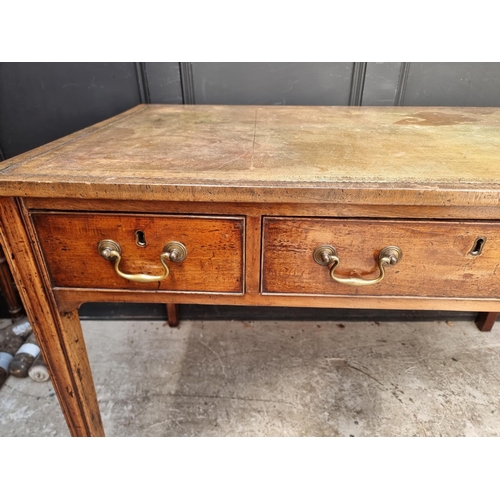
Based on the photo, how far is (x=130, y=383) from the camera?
1.44 m

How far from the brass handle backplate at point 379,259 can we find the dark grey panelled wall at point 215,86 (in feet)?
3.13

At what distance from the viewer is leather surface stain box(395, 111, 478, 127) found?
1066 mm

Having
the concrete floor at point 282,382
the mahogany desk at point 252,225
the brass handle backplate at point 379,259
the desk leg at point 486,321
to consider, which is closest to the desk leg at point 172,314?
the concrete floor at point 282,382

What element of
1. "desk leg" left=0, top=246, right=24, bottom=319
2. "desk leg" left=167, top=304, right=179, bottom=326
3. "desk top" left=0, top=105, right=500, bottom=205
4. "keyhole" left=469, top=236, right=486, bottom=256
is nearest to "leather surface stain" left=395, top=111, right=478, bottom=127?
"desk top" left=0, top=105, right=500, bottom=205

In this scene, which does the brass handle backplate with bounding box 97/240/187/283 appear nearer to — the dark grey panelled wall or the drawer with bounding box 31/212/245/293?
the drawer with bounding box 31/212/245/293

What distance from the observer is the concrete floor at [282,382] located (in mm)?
1277

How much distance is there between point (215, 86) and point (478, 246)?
1.14 m

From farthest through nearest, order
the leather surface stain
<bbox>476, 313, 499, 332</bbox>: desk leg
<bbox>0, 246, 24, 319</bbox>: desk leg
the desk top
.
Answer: <bbox>476, 313, 499, 332</bbox>: desk leg, <bbox>0, 246, 24, 319</bbox>: desk leg, the leather surface stain, the desk top

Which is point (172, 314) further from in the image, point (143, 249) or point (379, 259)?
point (379, 259)

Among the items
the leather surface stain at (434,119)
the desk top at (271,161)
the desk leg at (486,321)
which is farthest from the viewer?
the desk leg at (486,321)

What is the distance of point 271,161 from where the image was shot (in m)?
0.73

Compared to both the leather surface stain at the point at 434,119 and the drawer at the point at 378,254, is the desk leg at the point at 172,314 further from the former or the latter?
the leather surface stain at the point at 434,119

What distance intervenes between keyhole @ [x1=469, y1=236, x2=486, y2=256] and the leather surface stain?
1.68ft
